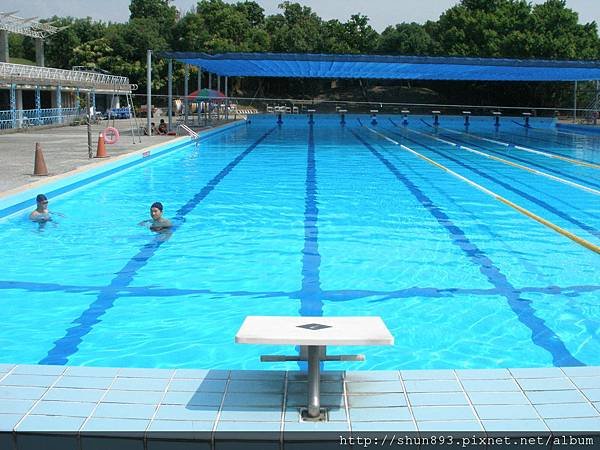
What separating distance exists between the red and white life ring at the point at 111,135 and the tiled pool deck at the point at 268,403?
45.5ft

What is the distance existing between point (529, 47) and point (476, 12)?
7183 mm

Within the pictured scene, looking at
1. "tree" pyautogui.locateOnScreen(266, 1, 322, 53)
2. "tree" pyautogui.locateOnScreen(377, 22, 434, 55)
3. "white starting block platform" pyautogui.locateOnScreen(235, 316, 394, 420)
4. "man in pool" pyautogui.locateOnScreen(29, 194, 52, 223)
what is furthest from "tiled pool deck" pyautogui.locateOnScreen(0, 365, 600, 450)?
"tree" pyautogui.locateOnScreen(377, 22, 434, 55)

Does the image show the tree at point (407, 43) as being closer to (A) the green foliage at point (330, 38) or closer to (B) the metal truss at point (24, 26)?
(A) the green foliage at point (330, 38)

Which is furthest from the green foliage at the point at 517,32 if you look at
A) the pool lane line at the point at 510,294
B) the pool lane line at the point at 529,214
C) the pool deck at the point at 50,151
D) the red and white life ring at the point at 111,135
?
the pool lane line at the point at 510,294

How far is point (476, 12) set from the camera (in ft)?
138

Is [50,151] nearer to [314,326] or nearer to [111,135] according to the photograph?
[111,135]

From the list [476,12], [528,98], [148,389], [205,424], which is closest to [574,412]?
[205,424]

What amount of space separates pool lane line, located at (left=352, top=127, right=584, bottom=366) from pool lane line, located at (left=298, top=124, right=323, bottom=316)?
64.5 inches

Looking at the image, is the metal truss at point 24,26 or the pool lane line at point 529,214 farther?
the metal truss at point 24,26

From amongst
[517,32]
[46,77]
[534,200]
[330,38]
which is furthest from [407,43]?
[534,200]

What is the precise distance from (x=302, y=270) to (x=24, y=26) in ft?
119

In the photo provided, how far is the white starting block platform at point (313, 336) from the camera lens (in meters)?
2.62

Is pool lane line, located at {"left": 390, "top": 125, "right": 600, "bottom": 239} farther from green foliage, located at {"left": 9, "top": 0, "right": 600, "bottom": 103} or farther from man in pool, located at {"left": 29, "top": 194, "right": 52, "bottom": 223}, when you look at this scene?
green foliage, located at {"left": 9, "top": 0, "right": 600, "bottom": 103}

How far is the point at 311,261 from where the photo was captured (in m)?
6.95
